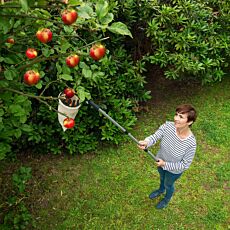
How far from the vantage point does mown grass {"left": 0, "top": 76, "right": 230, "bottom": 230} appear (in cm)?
350

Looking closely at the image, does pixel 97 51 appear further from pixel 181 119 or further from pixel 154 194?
pixel 154 194

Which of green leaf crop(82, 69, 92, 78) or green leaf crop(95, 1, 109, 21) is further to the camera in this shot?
green leaf crop(82, 69, 92, 78)

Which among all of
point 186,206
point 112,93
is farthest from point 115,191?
point 112,93

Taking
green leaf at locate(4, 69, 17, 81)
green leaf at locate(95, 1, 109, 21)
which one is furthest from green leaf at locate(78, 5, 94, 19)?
green leaf at locate(4, 69, 17, 81)

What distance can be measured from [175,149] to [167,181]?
44 centimetres

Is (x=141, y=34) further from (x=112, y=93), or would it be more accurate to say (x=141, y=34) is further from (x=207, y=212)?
(x=207, y=212)

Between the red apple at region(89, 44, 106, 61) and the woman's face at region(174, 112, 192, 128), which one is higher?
the red apple at region(89, 44, 106, 61)

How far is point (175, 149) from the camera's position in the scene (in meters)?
3.02

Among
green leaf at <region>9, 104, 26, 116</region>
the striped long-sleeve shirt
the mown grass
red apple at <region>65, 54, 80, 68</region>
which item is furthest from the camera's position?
the mown grass

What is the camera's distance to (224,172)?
4.05 m

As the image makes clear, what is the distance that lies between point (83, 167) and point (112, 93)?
86 cm

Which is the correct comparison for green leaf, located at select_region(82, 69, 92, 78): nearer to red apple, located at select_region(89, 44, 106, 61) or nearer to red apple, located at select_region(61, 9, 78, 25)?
red apple, located at select_region(89, 44, 106, 61)

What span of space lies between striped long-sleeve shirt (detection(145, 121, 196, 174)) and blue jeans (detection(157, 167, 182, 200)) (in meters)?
0.09

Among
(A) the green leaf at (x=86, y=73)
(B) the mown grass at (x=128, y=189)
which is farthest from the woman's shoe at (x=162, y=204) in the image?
(A) the green leaf at (x=86, y=73)
